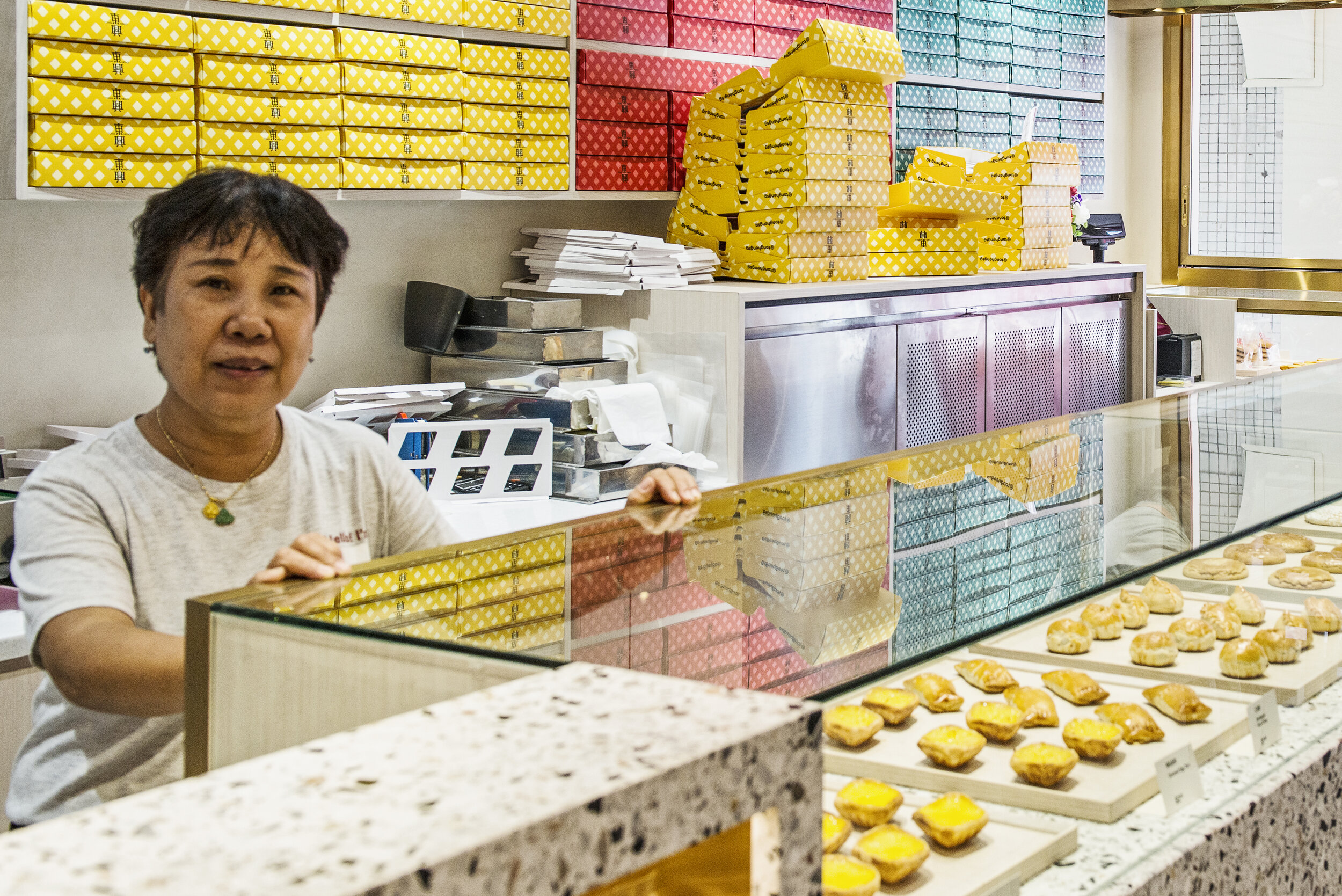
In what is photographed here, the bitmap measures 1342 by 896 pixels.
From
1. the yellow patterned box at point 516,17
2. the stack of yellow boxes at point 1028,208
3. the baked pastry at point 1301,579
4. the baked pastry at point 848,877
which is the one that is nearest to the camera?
the baked pastry at point 848,877

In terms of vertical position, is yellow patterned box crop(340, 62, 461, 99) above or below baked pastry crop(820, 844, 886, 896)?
above

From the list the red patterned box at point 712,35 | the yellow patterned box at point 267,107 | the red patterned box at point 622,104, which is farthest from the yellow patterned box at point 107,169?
the red patterned box at point 712,35

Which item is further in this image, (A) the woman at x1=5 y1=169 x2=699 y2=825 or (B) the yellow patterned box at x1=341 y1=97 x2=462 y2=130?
(B) the yellow patterned box at x1=341 y1=97 x2=462 y2=130

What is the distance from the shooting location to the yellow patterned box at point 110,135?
244cm

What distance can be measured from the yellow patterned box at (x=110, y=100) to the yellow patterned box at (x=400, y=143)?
37 centimetres

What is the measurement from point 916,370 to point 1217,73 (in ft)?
9.42

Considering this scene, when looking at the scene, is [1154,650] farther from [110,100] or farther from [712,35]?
[712,35]

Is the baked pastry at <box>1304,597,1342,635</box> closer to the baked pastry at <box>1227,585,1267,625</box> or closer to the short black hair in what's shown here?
the baked pastry at <box>1227,585,1267,625</box>

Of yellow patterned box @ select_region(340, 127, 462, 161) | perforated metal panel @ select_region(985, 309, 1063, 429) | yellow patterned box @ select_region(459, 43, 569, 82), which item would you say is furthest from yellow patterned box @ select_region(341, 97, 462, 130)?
perforated metal panel @ select_region(985, 309, 1063, 429)

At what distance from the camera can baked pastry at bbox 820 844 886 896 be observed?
99 cm

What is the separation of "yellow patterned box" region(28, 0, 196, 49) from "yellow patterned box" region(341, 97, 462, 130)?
371 millimetres

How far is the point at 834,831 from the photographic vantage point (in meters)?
1.07

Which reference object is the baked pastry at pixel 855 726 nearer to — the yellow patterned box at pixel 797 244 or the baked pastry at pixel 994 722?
the baked pastry at pixel 994 722

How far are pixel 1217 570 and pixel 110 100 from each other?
207cm
